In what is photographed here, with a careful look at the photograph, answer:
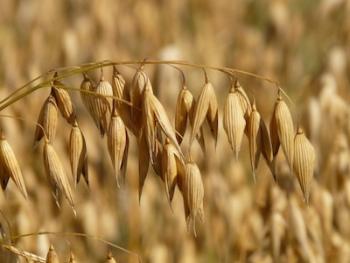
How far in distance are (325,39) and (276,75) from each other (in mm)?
202

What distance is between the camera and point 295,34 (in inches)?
143

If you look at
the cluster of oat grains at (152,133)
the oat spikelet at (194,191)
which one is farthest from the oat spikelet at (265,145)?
the oat spikelet at (194,191)

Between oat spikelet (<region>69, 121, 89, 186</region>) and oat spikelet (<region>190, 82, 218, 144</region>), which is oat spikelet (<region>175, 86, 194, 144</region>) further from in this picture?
oat spikelet (<region>69, 121, 89, 186</region>)

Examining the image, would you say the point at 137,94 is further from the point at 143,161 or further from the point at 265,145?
the point at 265,145

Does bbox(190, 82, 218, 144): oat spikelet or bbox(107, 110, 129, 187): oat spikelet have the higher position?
bbox(190, 82, 218, 144): oat spikelet

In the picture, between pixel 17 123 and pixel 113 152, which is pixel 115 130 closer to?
pixel 113 152

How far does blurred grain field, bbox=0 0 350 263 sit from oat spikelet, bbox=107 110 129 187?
106mm

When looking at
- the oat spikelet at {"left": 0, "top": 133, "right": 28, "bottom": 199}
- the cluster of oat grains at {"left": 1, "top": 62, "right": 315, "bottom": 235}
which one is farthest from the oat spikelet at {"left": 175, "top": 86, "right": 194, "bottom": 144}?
the oat spikelet at {"left": 0, "top": 133, "right": 28, "bottom": 199}

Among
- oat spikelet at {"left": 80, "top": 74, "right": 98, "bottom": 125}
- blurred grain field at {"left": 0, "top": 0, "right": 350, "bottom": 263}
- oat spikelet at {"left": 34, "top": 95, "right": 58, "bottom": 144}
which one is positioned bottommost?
blurred grain field at {"left": 0, "top": 0, "right": 350, "bottom": 263}

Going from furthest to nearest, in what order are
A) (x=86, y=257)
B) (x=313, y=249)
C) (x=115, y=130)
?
1. (x=86, y=257)
2. (x=313, y=249)
3. (x=115, y=130)

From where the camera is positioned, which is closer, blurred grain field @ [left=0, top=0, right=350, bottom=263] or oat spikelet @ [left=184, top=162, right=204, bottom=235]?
oat spikelet @ [left=184, top=162, right=204, bottom=235]

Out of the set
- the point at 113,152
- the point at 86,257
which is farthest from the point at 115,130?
the point at 86,257

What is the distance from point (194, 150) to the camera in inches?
108

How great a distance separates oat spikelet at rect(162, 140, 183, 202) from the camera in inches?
59.4
